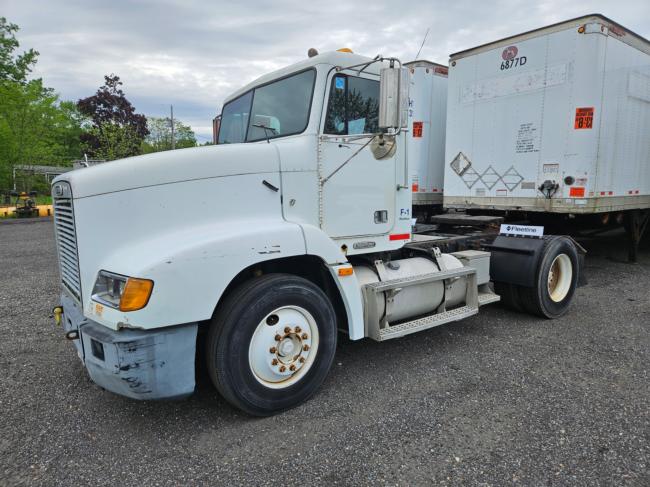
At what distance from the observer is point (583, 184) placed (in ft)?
20.8

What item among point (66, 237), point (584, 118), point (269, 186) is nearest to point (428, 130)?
point (584, 118)

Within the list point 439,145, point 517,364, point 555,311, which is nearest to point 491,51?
point 439,145

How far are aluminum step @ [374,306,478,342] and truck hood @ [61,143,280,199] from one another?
5.56ft

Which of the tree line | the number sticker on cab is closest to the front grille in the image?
the number sticker on cab

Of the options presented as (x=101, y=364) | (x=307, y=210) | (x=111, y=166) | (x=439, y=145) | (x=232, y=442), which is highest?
(x=439, y=145)

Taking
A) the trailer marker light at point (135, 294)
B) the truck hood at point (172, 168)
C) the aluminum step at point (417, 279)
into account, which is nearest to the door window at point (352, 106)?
the truck hood at point (172, 168)

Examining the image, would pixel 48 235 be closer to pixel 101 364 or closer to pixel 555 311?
pixel 101 364

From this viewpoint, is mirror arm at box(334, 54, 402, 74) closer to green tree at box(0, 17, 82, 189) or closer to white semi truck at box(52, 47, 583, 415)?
white semi truck at box(52, 47, 583, 415)

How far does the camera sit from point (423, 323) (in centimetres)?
412

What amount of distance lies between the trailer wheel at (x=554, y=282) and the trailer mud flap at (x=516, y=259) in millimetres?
74

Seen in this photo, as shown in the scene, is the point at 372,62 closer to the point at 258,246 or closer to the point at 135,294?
the point at 258,246

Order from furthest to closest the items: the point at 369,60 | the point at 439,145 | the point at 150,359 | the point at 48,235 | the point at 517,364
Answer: the point at 48,235, the point at 439,145, the point at 517,364, the point at 369,60, the point at 150,359

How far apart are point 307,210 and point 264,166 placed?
0.50 meters

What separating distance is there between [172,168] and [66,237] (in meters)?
0.98
